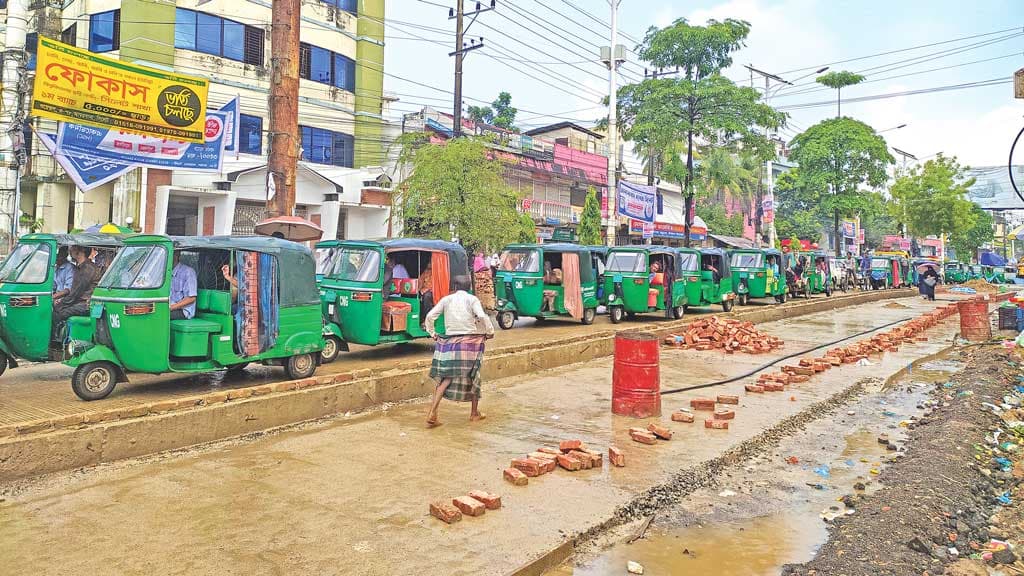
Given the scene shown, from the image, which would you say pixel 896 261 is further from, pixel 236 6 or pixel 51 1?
pixel 51 1

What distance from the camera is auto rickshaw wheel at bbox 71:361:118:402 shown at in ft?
22.4

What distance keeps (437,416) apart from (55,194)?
19.3 meters

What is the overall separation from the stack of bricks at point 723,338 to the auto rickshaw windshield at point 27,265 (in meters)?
11.1

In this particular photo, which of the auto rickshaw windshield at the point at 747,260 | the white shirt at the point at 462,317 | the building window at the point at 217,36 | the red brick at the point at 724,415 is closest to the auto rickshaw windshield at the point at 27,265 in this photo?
the white shirt at the point at 462,317

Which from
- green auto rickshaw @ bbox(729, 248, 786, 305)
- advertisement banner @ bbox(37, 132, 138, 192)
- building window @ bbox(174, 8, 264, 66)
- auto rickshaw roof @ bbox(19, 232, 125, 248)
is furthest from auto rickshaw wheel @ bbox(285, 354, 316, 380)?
green auto rickshaw @ bbox(729, 248, 786, 305)

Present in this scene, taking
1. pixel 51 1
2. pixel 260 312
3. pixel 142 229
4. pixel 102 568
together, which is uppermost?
pixel 51 1

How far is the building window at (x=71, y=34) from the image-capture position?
21938 millimetres

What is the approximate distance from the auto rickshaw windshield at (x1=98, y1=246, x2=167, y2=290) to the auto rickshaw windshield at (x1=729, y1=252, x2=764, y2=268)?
19996mm

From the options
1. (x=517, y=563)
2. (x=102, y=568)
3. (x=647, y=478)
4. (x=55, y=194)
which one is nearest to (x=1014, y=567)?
(x=647, y=478)

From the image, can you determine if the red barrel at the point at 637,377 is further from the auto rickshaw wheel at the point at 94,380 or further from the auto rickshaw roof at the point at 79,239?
the auto rickshaw roof at the point at 79,239

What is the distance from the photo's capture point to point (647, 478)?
5500 mm

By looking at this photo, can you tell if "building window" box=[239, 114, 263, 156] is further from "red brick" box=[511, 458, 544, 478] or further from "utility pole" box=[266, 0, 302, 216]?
"red brick" box=[511, 458, 544, 478]

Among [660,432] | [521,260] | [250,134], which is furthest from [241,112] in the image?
[660,432]

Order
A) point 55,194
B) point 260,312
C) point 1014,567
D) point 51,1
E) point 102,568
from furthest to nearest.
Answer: point 51,1 → point 55,194 → point 260,312 → point 1014,567 → point 102,568
